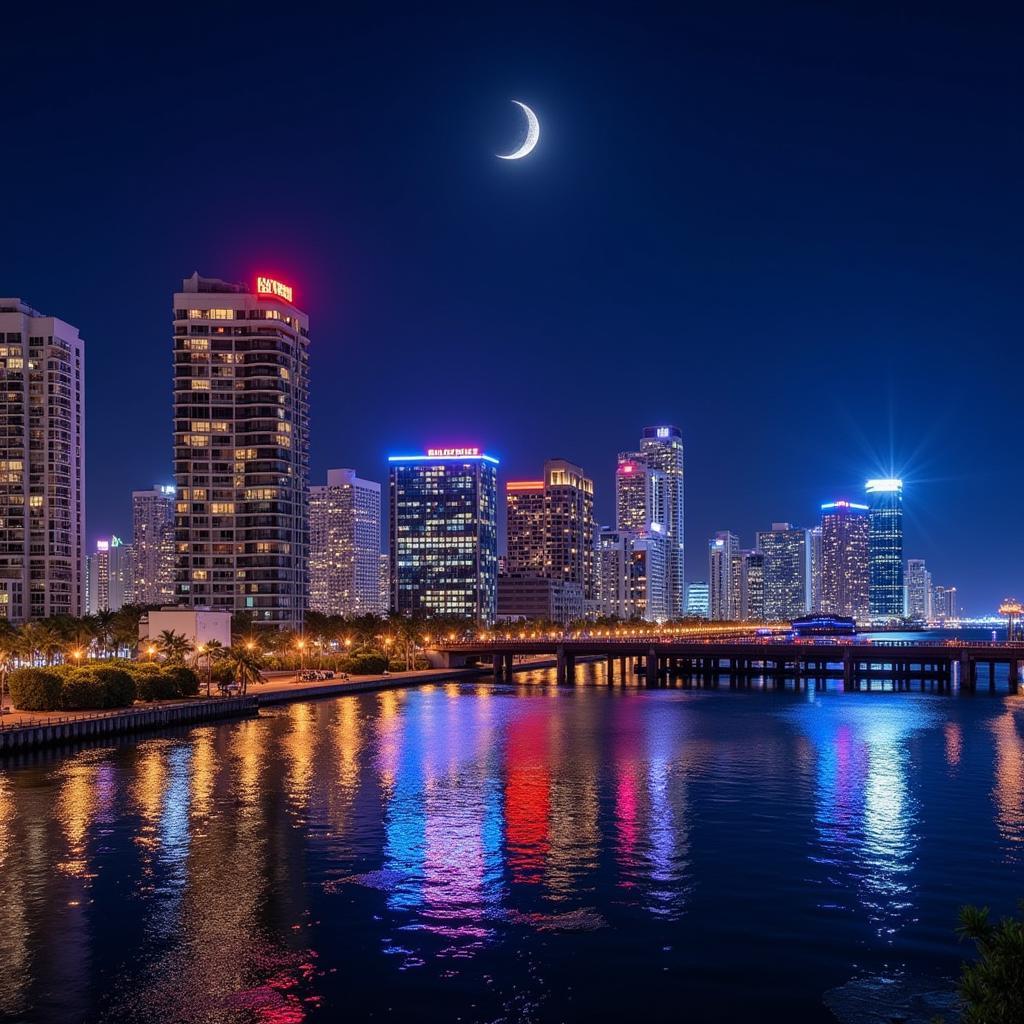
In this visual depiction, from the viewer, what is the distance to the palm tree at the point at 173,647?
169m

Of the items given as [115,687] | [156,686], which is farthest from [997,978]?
[156,686]

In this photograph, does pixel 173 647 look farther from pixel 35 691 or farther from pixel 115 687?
pixel 35 691

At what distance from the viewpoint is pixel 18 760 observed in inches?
4031

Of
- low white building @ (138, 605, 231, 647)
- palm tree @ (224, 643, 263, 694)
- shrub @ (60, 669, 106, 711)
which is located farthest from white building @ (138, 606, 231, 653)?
shrub @ (60, 669, 106, 711)

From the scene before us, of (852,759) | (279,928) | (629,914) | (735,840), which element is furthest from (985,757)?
(279,928)

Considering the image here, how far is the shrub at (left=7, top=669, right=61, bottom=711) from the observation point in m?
128

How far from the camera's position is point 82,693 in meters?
131

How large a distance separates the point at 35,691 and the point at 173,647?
4481 centimetres

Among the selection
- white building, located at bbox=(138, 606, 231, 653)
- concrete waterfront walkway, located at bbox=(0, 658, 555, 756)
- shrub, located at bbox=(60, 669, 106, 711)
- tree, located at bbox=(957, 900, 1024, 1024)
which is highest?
tree, located at bbox=(957, 900, 1024, 1024)

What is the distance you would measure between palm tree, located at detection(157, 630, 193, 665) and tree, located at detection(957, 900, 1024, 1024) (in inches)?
6182

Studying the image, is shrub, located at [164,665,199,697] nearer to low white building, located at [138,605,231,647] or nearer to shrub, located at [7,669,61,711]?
shrub, located at [7,669,61,711]

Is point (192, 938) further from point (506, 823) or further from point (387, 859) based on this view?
point (506, 823)

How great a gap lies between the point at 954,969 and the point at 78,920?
3945 centimetres

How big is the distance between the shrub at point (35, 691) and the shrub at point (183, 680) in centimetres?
2292
